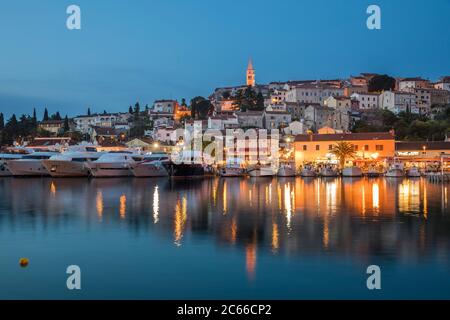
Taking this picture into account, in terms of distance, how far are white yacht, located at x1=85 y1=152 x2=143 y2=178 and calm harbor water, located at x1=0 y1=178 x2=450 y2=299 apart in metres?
21.2

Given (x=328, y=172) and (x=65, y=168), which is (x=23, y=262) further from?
(x=328, y=172)

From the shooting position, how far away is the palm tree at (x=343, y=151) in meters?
53.0

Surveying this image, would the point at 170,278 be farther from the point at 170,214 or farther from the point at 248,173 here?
the point at 248,173

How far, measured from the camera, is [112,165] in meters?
45.0

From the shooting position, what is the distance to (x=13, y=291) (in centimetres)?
943

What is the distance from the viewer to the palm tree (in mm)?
52969

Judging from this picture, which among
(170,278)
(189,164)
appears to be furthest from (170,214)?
(189,164)

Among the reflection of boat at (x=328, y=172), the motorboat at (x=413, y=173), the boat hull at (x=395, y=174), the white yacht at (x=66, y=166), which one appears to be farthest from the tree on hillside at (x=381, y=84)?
the white yacht at (x=66, y=166)

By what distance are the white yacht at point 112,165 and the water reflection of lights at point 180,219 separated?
20506mm

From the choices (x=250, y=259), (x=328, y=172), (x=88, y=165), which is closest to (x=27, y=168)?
(x=88, y=165)

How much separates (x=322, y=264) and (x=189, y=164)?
36537 mm

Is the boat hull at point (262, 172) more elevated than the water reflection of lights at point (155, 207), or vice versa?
the boat hull at point (262, 172)

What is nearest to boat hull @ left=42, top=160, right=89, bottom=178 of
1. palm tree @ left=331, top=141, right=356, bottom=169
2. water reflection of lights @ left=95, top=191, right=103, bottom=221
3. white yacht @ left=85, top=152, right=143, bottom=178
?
white yacht @ left=85, top=152, right=143, bottom=178

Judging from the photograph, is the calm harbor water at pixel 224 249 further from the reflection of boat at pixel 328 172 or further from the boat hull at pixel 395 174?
the reflection of boat at pixel 328 172
